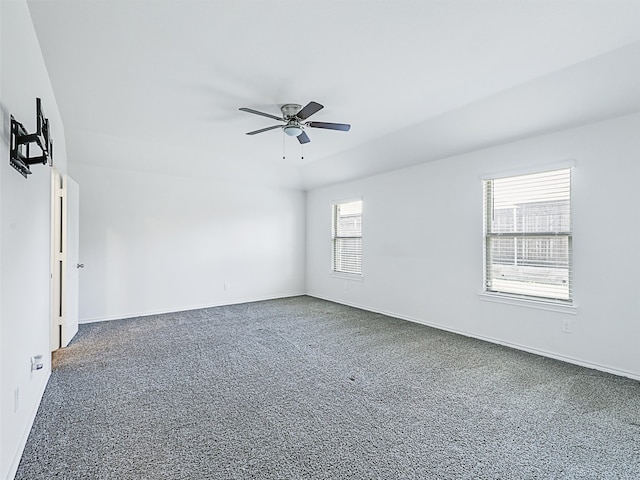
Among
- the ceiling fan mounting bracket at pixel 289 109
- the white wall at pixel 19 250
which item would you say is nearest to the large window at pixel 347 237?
the ceiling fan mounting bracket at pixel 289 109

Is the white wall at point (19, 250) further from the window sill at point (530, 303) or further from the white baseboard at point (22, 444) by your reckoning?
the window sill at point (530, 303)

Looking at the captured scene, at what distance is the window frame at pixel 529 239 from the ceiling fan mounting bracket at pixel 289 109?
2.51 meters

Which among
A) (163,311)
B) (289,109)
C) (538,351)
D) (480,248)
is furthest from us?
(163,311)

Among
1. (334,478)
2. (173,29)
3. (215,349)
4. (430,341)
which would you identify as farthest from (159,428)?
(430,341)

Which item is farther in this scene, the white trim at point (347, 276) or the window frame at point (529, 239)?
the white trim at point (347, 276)

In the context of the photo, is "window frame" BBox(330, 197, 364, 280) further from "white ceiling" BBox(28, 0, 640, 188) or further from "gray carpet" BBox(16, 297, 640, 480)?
"gray carpet" BBox(16, 297, 640, 480)

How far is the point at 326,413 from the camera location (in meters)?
2.46

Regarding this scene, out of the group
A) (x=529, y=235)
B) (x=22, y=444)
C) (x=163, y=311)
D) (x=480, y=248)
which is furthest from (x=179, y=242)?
(x=529, y=235)

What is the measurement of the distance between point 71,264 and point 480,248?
5222mm

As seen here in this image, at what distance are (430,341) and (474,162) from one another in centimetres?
240

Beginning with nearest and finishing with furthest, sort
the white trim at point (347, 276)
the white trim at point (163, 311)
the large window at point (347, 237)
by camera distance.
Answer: the white trim at point (163, 311) < the white trim at point (347, 276) < the large window at point (347, 237)

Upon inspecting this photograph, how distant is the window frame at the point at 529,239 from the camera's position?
3.47 metres

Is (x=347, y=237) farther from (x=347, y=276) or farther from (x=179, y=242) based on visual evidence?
(x=179, y=242)

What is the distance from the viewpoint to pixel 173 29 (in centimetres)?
229
